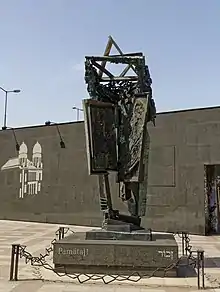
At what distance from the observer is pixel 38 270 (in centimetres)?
886

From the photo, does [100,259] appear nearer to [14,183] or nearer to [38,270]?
[38,270]

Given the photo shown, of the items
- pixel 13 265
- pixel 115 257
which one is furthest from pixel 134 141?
pixel 13 265

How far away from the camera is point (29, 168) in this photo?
2334 cm

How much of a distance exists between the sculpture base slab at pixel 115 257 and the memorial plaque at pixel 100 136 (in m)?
1.63

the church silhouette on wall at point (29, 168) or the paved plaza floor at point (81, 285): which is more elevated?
the church silhouette on wall at point (29, 168)

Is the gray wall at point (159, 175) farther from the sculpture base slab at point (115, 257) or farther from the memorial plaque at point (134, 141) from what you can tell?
the sculpture base slab at point (115, 257)

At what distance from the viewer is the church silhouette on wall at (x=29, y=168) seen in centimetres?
→ 2272

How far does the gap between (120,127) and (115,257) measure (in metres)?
2.82

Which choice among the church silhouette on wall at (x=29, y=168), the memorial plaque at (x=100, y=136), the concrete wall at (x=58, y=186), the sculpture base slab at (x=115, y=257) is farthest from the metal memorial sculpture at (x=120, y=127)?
the church silhouette on wall at (x=29, y=168)

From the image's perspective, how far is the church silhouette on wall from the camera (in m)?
22.7

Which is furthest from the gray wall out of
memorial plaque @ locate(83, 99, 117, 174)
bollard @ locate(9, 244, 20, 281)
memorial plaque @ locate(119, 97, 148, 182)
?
bollard @ locate(9, 244, 20, 281)

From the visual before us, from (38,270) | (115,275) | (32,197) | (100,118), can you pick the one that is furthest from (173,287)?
(32,197)

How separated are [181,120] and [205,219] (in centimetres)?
412

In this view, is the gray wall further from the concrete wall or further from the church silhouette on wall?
the church silhouette on wall
